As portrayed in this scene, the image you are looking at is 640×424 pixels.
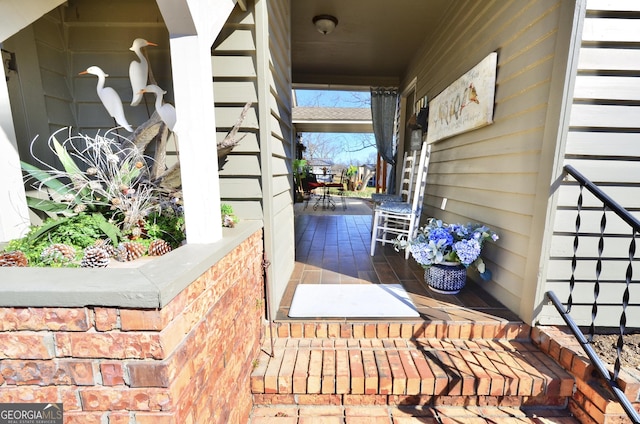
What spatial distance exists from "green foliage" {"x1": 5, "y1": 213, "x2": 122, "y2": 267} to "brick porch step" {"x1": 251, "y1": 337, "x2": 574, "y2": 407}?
97cm

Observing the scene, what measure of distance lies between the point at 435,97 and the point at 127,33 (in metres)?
2.80

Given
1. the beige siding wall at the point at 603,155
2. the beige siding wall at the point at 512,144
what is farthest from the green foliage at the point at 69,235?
the beige siding wall at the point at 603,155

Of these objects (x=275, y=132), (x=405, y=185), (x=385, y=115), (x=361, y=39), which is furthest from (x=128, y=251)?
(x=385, y=115)

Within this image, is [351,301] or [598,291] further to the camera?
[351,301]

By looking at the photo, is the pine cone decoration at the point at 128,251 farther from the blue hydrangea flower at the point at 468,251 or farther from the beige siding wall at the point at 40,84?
the blue hydrangea flower at the point at 468,251

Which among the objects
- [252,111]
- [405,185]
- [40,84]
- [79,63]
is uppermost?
[79,63]

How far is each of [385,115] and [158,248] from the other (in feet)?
15.2

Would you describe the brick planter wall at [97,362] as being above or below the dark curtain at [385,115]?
below

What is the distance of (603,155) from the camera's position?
138cm

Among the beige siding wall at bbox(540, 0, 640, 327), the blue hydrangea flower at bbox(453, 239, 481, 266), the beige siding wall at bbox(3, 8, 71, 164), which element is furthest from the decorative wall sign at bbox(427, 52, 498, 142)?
the beige siding wall at bbox(3, 8, 71, 164)

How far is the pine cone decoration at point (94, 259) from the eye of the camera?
950 millimetres

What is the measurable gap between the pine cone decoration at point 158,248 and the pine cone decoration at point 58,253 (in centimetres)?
25

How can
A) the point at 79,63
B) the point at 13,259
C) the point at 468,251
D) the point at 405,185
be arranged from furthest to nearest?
the point at 405,185, the point at 468,251, the point at 79,63, the point at 13,259

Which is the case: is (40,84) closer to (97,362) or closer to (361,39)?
(97,362)
